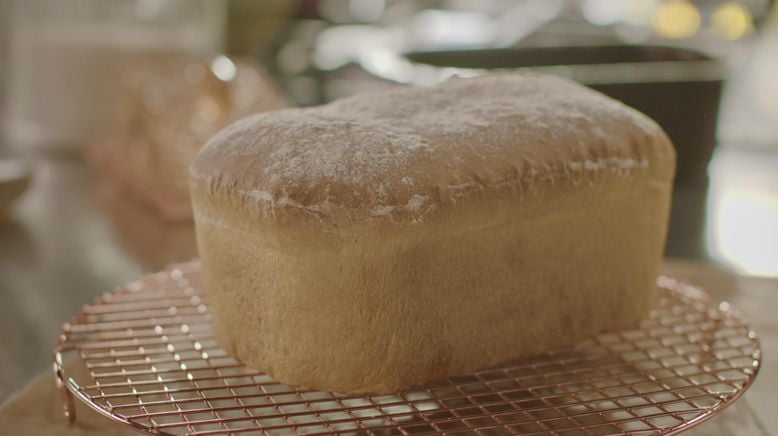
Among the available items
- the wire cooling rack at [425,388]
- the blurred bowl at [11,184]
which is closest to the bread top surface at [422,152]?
the wire cooling rack at [425,388]

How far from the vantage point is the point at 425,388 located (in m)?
0.75

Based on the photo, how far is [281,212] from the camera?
666 mm

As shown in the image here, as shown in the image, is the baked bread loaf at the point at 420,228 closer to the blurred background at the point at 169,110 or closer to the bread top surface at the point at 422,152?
the bread top surface at the point at 422,152

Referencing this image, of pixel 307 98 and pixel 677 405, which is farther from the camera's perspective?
pixel 307 98

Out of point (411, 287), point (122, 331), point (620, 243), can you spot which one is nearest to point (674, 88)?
point (620, 243)

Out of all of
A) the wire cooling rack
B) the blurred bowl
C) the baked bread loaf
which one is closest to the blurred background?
the blurred bowl

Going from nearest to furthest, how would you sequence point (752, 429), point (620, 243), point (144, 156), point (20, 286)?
point (752, 429)
point (620, 243)
point (20, 286)
point (144, 156)

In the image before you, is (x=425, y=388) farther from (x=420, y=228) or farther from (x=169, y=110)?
(x=169, y=110)

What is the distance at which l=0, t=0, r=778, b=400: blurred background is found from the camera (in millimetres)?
1277

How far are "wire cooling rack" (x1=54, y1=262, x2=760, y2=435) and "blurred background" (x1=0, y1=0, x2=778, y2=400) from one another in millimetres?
243

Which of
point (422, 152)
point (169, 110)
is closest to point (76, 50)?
point (169, 110)

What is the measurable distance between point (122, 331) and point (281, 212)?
301 mm

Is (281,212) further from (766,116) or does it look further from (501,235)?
(766,116)

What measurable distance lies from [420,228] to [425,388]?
0.49 feet
